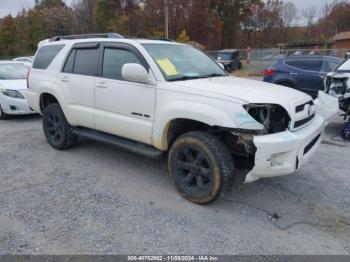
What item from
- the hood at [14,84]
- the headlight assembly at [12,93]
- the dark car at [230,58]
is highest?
the dark car at [230,58]

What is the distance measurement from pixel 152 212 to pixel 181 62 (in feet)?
6.59

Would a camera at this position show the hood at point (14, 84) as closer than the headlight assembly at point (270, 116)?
No

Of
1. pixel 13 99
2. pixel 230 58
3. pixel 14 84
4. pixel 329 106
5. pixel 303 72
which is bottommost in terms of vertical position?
pixel 13 99

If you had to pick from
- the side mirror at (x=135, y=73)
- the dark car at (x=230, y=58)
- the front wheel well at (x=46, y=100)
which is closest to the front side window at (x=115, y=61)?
the side mirror at (x=135, y=73)

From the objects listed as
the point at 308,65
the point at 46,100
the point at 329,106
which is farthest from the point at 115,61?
the point at 308,65

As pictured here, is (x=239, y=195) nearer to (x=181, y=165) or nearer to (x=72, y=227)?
(x=181, y=165)

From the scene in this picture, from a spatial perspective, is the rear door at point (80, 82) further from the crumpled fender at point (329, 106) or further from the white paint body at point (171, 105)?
the crumpled fender at point (329, 106)

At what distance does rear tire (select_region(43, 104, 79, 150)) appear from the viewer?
5.33 m

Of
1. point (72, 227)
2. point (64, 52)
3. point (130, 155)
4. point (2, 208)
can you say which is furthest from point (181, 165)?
point (64, 52)

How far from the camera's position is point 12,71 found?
8945mm

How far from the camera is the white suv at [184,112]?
324cm

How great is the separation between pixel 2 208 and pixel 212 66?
333 cm

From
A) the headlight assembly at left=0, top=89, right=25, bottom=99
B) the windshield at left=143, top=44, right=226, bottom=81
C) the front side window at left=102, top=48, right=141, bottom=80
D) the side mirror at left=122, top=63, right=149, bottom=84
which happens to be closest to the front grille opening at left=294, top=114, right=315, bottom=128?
the windshield at left=143, top=44, right=226, bottom=81

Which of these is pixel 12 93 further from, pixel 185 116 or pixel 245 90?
pixel 245 90
